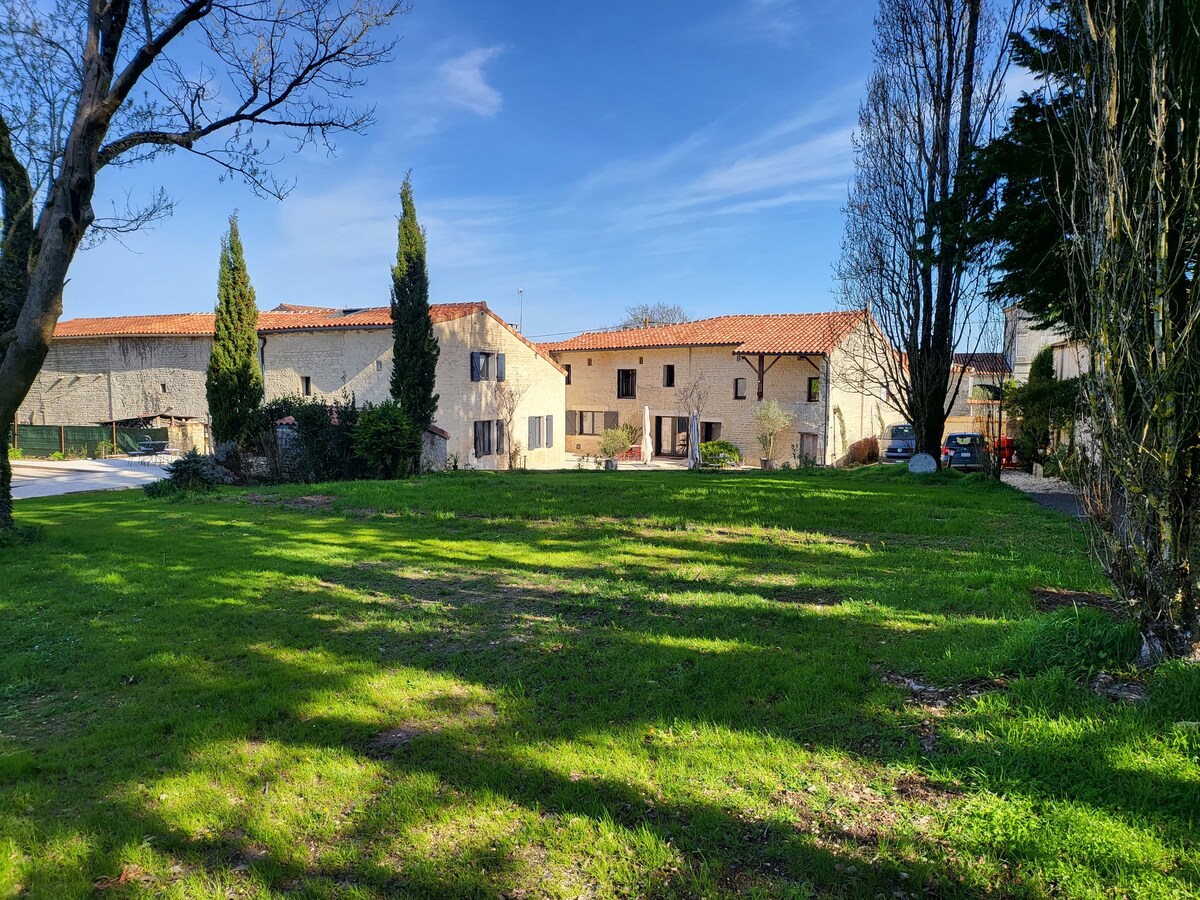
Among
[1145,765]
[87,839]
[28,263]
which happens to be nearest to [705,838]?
[1145,765]

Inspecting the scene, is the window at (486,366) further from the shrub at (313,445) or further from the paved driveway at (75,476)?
the paved driveway at (75,476)

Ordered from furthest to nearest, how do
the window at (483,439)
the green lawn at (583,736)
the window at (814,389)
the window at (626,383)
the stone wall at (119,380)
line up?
the window at (626,383) < the window at (814,389) < the stone wall at (119,380) < the window at (483,439) < the green lawn at (583,736)

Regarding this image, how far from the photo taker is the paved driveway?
17.4 metres

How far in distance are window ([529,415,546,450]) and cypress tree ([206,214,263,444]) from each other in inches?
464

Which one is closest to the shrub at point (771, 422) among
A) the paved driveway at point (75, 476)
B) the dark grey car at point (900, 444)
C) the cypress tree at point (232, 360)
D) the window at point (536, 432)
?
the dark grey car at point (900, 444)

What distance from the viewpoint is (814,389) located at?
30.8m

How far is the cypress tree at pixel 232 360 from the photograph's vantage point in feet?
73.1

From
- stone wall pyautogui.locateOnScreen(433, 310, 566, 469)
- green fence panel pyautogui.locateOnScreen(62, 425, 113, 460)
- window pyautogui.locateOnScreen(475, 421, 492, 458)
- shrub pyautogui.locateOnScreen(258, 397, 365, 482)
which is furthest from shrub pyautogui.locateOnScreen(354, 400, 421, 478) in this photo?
green fence panel pyautogui.locateOnScreen(62, 425, 113, 460)

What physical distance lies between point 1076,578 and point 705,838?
5.08 m

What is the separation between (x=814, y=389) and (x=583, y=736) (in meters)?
29.3

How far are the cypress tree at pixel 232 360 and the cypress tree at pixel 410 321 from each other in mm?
4676

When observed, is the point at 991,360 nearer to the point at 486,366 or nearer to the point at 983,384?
the point at 983,384

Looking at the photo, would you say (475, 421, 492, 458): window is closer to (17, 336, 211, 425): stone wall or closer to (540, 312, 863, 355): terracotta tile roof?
(540, 312, 863, 355): terracotta tile roof

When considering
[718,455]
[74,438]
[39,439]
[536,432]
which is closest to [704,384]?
[718,455]
